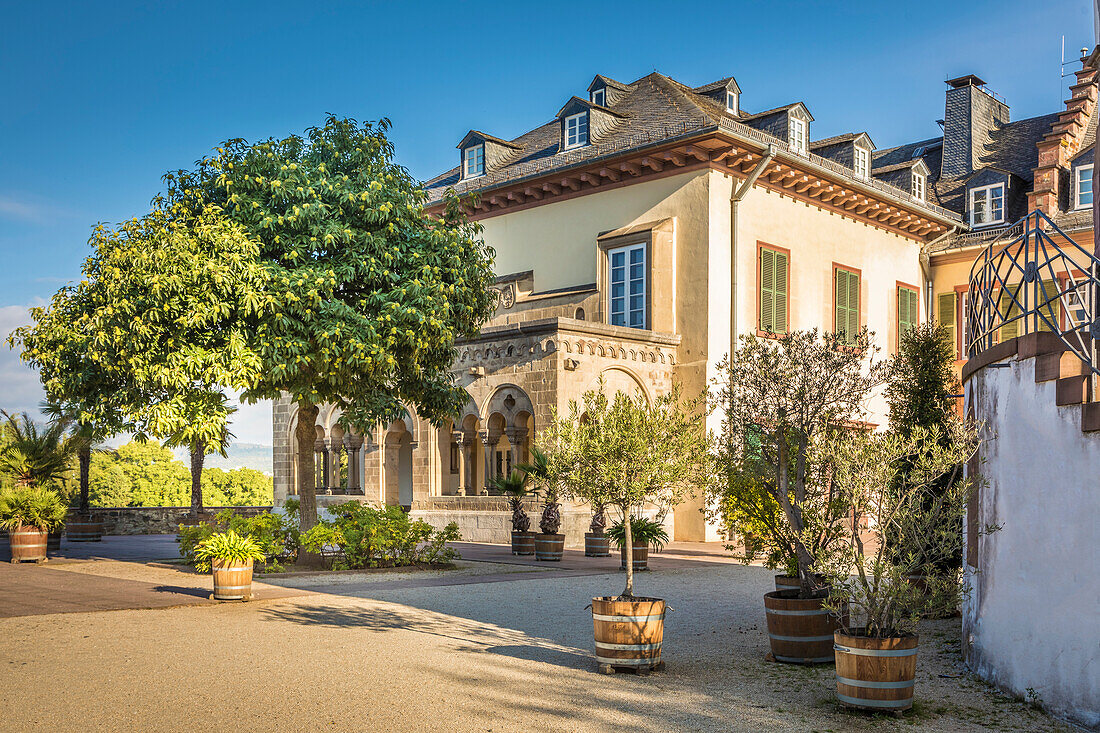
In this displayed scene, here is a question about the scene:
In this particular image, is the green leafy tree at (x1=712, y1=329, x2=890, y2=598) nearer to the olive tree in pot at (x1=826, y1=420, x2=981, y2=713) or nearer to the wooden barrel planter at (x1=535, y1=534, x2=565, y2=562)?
the olive tree in pot at (x1=826, y1=420, x2=981, y2=713)

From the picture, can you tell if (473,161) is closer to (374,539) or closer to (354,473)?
(354,473)

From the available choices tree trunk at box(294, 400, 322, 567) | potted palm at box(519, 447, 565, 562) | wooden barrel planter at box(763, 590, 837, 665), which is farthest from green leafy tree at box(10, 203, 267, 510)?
wooden barrel planter at box(763, 590, 837, 665)

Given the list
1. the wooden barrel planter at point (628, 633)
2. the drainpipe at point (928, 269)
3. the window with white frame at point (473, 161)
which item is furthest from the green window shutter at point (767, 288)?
the wooden barrel planter at point (628, 633)

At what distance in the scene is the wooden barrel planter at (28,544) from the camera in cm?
1791

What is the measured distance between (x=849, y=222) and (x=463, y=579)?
1669 centimetres

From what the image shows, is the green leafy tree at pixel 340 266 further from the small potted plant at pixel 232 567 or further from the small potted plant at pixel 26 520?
the small potted plant at pixel 26 520

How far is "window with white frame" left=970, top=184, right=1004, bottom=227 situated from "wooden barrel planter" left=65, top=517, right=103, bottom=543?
2547cm

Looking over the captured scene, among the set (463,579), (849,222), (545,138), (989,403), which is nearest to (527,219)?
(545,138)

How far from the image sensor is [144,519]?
28.8m

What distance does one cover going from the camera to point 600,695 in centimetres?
750

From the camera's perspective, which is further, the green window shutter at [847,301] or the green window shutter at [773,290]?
the green window shutter at [847,301]

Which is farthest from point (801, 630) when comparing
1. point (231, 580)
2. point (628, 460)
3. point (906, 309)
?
point (906, 309)

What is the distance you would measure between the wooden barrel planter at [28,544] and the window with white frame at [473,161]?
604 inches

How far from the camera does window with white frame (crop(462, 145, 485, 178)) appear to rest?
94.2 feet
